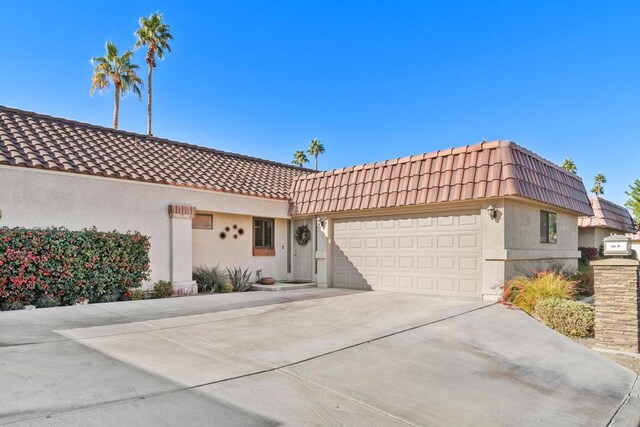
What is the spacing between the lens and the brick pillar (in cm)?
682

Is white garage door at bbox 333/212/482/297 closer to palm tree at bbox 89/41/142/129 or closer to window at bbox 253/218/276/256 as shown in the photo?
window at bbox 253/218/276/256

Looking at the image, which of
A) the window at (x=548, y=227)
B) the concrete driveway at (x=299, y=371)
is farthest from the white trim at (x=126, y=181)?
the window at (x=548, y=227)

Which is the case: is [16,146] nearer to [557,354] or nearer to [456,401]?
[456,401]

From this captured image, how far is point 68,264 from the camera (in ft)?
31.2

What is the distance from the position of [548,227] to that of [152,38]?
29.2 m

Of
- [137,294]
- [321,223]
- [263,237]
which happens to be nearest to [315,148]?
[263,237]

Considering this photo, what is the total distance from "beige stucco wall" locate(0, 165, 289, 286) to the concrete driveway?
273 centimetres

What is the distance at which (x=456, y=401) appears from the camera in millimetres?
4320

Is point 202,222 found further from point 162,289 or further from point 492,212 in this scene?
point 492,212

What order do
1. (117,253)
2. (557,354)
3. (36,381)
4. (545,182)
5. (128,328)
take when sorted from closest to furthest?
(36,381)
(557,354)
(128,328)
(117,253)
(545,182)

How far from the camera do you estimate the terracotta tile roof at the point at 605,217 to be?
2173cm

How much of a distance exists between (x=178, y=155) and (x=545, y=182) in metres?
12.7

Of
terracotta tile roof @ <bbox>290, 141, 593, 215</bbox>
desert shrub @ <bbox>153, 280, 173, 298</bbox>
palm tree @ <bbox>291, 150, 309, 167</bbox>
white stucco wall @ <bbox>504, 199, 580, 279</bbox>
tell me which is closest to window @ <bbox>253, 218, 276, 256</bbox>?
terracotta tile roof @ <bbox>290, 141, 593, 215</bbox>

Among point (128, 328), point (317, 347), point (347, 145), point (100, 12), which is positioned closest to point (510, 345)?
point (317, 347)
